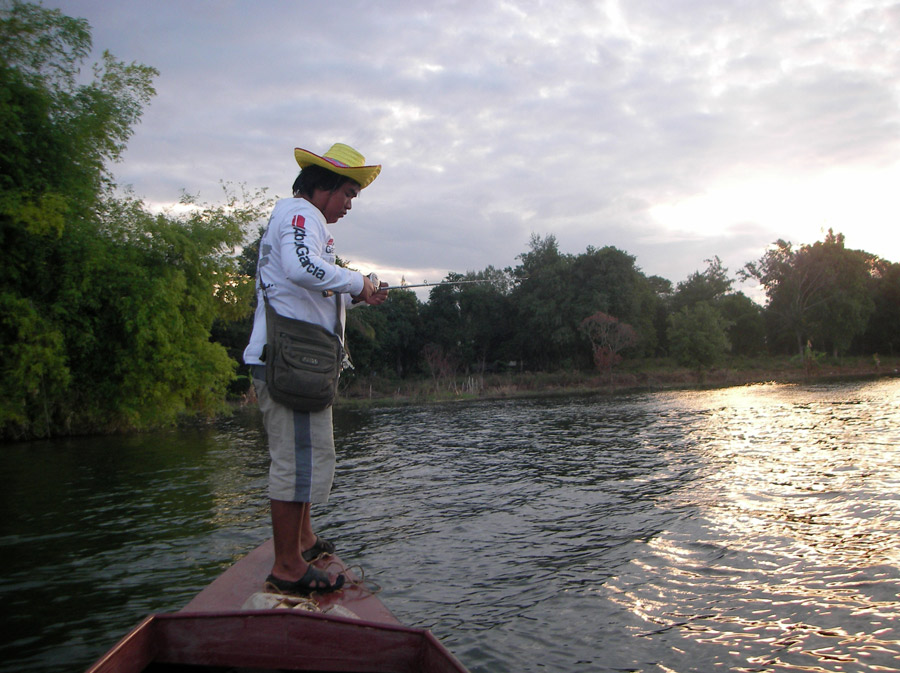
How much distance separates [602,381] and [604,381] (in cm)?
14

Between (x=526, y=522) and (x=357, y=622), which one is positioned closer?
(x=357, y=622)

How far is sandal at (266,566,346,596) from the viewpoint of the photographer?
286 cm

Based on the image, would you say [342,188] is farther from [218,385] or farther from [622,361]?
[622,361]

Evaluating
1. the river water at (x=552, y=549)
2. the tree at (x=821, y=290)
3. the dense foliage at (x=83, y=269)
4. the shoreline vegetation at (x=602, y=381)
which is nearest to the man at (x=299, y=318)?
the river water at (x=552, y=549)

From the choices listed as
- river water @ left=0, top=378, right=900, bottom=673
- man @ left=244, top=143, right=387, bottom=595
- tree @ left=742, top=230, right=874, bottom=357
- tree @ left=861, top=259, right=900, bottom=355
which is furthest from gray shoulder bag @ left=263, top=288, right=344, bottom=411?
tree @ left=861, top=259, right=900, bottom=355

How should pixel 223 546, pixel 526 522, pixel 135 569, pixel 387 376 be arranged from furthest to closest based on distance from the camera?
pixel 387 376 < pixel 526 522 < pixel 223 546 < pixel 135 569

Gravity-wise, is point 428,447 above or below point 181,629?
below

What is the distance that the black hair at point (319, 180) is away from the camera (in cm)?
336

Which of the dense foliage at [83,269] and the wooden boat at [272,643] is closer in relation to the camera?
the wooden boat at [272,643]

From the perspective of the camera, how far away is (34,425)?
18062 millimetres

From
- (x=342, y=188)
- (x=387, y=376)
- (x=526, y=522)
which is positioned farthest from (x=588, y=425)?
(x=387, y=376)

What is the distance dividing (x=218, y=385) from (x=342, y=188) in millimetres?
19557

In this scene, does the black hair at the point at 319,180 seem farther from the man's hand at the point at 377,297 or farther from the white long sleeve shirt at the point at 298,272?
the man's hand at the point at 377,297

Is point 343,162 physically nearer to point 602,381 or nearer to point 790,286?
point 602,381
